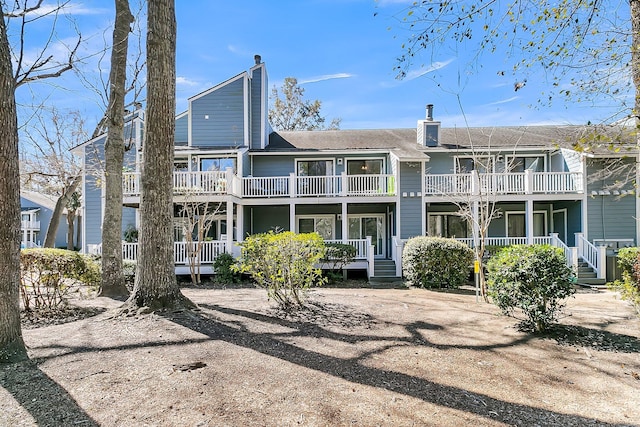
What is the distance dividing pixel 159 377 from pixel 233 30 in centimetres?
1180

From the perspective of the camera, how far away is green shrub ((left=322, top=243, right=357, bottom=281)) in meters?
14.1

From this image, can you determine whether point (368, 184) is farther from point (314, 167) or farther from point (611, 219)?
point (611, 219)

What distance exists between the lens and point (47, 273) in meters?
7.21

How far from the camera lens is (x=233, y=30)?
12703 millimetres

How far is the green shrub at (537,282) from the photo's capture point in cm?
579

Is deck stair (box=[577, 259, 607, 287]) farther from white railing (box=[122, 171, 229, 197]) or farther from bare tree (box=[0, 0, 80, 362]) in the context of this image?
bare tree (box=[0, 0, 80, 362])

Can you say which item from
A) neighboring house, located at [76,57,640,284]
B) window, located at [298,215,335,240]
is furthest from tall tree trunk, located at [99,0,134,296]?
window, located at [298,215,335,240]

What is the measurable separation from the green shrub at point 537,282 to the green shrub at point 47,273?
8.14m

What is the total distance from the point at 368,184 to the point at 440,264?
5672 mm

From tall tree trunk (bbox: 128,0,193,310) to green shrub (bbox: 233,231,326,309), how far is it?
1.38m

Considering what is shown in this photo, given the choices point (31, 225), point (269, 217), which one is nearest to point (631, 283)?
point (269, 217)

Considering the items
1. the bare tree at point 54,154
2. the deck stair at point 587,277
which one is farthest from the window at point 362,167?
the bare tree at point 54,154

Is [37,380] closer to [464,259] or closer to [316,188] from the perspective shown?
[464,259]

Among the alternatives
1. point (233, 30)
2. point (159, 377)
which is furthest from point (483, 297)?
point (233, 30)
